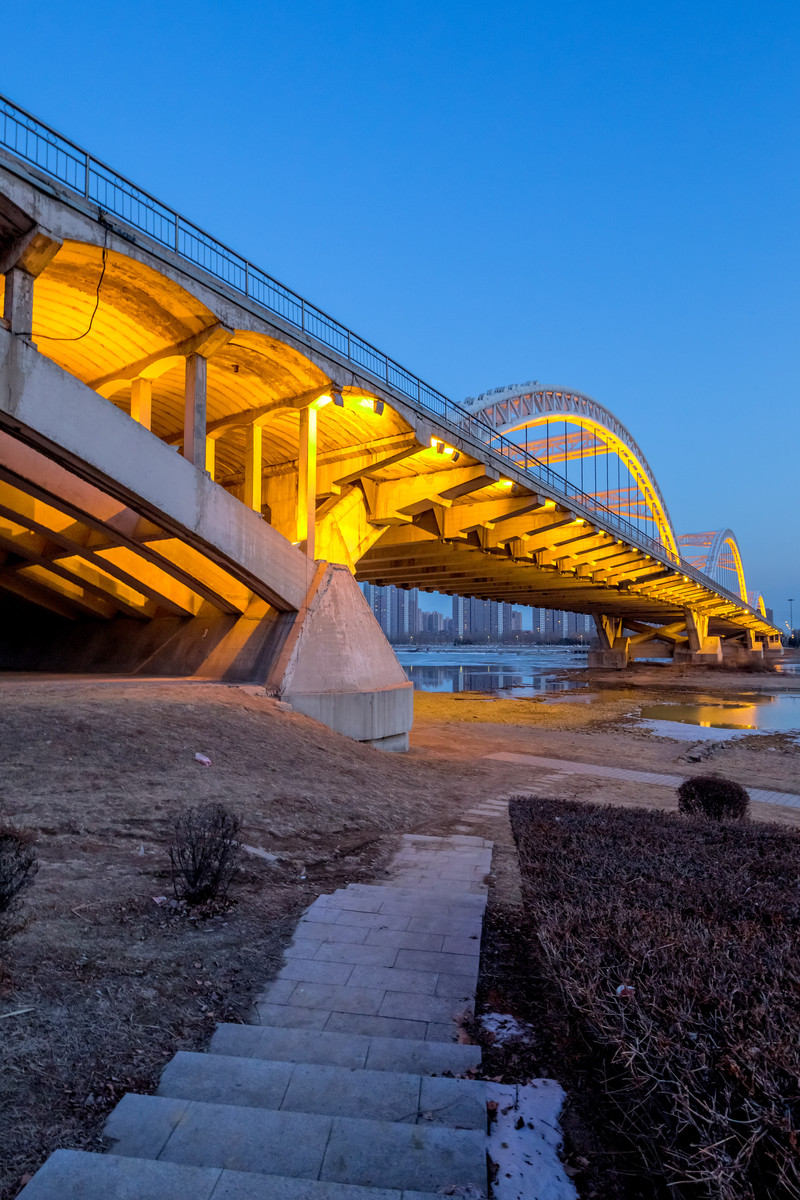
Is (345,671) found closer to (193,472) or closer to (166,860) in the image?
(193,472)

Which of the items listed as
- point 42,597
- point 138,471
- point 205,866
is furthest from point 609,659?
point 205,866

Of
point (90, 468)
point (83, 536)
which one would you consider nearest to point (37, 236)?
point (90, 468)

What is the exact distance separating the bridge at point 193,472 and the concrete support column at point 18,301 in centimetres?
4

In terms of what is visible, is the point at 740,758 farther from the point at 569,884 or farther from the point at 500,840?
the point at 569,884

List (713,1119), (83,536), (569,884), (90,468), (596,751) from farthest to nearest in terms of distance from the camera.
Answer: (596,751) → (83,536) → (90,468) → (569,884) → (713,1119)

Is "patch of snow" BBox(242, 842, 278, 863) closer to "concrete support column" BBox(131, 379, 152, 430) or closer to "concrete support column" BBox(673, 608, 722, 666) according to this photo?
"concrete support column" BBox(131, 379, 152, 430)

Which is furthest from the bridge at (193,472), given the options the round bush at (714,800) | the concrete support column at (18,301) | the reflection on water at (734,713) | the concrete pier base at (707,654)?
the concrete pier base at (707,654)

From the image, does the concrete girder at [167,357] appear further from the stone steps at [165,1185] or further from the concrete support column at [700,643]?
the concrete support column at [700,643]

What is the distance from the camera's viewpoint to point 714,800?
1067 centimetres

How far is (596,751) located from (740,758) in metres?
4.52

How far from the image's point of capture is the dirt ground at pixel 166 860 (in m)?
3.09

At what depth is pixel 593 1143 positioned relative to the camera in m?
2.53

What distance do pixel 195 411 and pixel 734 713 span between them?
33322 mm

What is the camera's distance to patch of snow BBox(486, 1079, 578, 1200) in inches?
92.2
